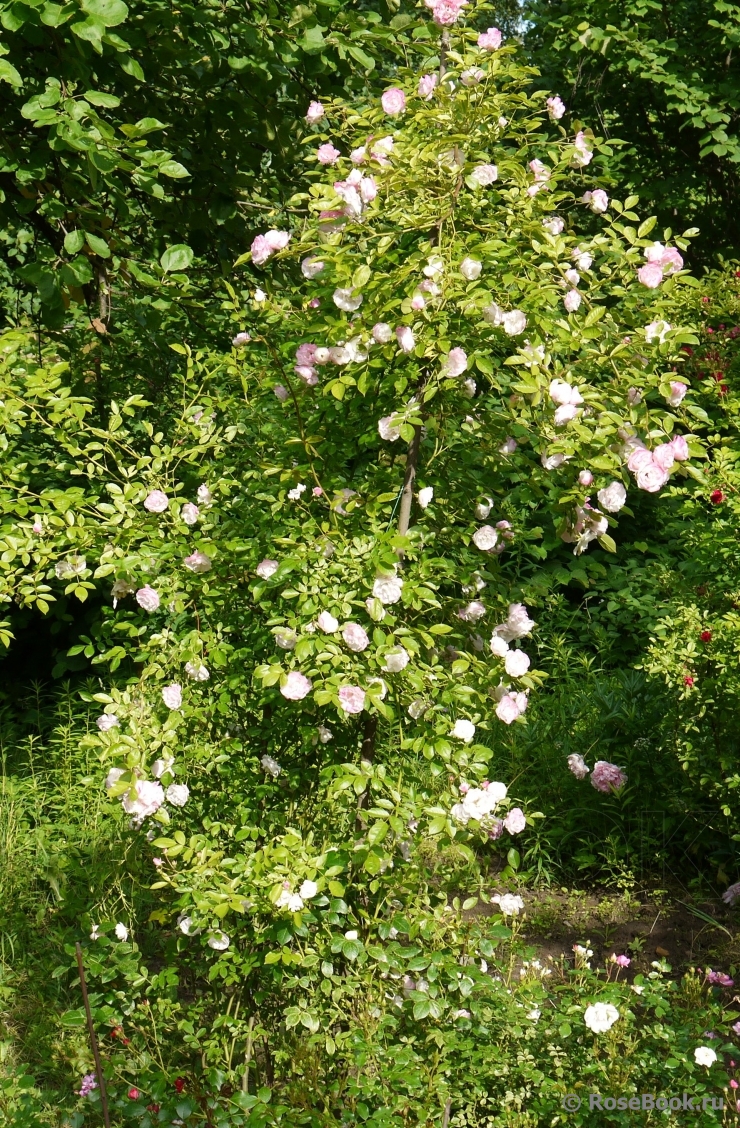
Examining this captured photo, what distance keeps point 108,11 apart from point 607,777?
258cm

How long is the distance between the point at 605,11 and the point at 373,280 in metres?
4.84

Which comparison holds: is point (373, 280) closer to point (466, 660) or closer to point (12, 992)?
point (466, 660)

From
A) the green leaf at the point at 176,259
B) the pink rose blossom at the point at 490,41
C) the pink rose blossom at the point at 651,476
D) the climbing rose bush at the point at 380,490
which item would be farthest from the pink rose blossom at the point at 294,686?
the green leaf at the point at 176,259

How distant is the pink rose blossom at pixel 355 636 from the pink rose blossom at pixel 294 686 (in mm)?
108

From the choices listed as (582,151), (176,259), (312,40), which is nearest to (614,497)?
(582,151)

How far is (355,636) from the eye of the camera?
1.99 metres

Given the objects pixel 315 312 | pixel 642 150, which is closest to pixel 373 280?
pixel 315 312

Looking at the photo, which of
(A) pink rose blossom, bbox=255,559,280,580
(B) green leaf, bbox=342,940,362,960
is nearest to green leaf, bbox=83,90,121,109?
(A) pink rose blossom, bbox=255,559,280,580

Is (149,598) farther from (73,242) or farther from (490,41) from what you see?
(490,41)

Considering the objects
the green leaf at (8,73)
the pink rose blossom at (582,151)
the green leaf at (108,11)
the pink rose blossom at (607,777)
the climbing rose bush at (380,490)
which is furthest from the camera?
the pink rose blossom at (607,777)

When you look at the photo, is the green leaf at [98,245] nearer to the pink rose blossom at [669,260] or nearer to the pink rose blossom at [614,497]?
the pink rose blossom at [669,260]

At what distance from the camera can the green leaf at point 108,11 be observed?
2600 mm

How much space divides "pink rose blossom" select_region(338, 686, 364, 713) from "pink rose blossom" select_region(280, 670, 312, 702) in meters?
0.07

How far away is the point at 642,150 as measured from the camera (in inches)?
268
